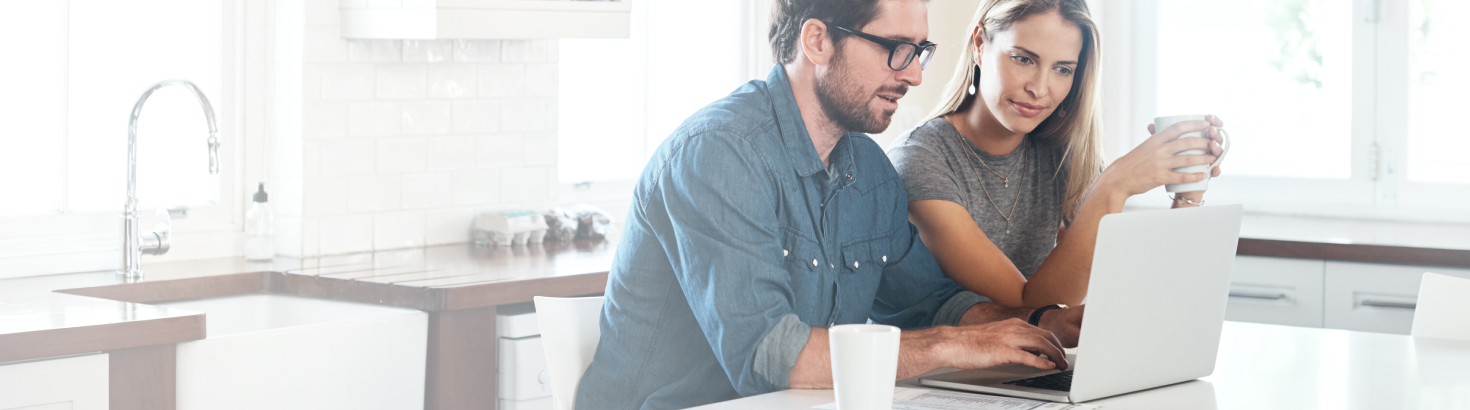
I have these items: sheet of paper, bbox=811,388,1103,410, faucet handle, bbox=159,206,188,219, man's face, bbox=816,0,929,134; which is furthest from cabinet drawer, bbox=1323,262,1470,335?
faucet handle, bbox=159,206,188,219

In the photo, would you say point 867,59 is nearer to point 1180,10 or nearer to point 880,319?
point 880,319

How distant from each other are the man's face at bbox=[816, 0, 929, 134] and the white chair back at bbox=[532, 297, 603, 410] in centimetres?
41

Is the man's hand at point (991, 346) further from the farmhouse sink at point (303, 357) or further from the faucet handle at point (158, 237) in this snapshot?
the faucet handle at point (158, 237)

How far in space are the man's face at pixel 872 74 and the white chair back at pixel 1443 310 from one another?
0.89m

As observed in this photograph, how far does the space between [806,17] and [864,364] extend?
66 cm

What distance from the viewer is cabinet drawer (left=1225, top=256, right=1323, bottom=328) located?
10.8 ft

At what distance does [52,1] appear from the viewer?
102 inches

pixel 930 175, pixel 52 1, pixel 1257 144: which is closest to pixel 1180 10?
pixel 1257 144

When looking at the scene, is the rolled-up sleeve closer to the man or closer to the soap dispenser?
the man

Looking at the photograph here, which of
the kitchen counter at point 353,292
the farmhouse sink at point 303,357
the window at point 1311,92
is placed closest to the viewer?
the kitchen counter at point 353,292

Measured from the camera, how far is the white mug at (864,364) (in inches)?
44.9

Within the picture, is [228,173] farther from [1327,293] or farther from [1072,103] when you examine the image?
[1327,293]

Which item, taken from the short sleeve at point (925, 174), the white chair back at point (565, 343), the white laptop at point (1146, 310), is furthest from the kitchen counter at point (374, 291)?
the white laptop at point (1146, 310)

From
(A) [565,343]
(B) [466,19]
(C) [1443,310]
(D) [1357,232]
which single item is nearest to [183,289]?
(B) [466,19]
